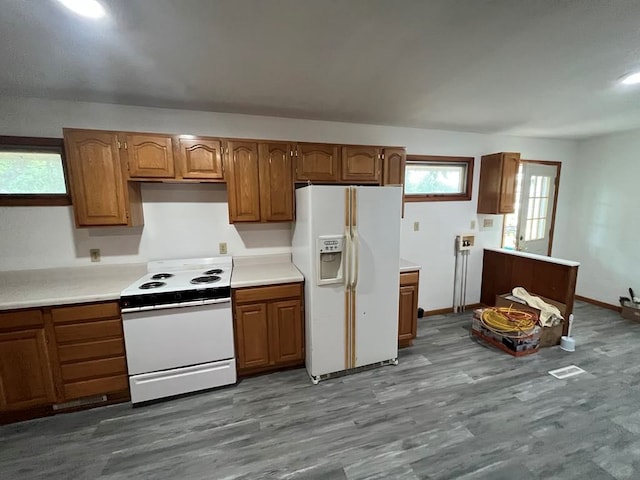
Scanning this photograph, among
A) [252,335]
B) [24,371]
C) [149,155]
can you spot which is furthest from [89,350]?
[149,155]

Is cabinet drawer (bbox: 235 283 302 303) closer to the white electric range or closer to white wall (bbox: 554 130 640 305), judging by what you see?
the white electric range

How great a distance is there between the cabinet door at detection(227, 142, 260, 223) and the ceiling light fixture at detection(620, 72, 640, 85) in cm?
300

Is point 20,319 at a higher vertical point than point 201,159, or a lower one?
lower

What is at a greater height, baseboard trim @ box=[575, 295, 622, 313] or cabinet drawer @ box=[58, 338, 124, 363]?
cabinet drawer @ box=[58, 338, 124, 363]

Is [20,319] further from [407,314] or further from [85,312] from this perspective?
[407,314]

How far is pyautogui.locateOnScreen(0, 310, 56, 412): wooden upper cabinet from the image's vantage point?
189cm

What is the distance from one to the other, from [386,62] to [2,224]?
11.2 ft

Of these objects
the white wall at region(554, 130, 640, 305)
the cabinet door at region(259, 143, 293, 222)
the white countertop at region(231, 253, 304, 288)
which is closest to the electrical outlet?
the white countertop at region(231, 253, 304, 288)

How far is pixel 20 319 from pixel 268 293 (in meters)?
1.76

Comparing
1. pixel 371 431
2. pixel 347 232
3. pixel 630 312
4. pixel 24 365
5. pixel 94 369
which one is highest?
pixel 347 232

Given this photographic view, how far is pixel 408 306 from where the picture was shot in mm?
2840

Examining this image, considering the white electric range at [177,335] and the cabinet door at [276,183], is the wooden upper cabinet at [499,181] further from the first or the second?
the white electric range at [177,335]

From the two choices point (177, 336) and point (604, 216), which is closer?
point (177, 336)

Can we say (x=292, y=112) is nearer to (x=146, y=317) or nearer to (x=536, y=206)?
(x=146, y=317)
